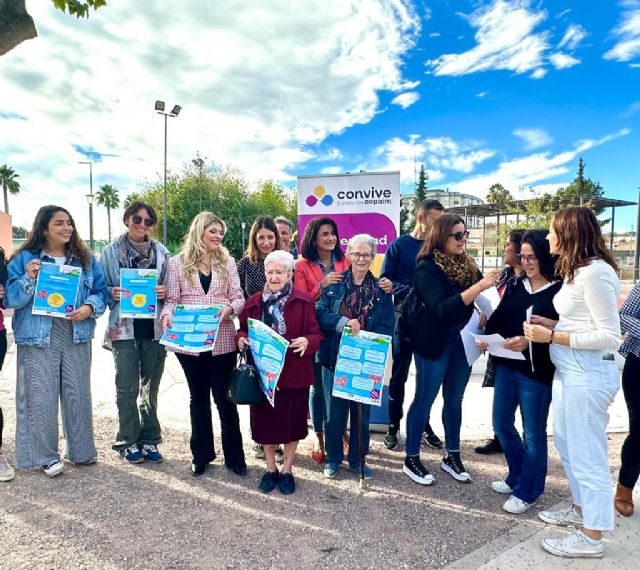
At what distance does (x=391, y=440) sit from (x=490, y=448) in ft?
2.97

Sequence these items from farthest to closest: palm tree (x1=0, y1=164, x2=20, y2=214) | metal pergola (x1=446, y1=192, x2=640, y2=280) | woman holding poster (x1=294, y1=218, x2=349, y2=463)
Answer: palm tree (x1=0, y1=164, x2=20, y2=214) → metal pergola (x1=446, y1=192, x2=640, y2=280) → woman holding poster (x1=294, y1=218, x2=349, y2=463)

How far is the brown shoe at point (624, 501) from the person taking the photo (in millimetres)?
3033

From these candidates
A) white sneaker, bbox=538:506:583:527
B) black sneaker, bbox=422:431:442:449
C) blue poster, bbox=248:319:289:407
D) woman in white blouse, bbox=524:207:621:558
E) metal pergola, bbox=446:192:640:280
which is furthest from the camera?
metal pergola, bbox=446:192:640:280

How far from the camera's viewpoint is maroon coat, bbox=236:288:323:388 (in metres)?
3.32

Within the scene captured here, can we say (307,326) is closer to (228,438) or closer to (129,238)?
(228,438)

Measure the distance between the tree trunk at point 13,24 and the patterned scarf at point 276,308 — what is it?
2.44 metres

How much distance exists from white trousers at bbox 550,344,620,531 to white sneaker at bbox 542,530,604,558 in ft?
0.31

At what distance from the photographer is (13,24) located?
2.99 meters

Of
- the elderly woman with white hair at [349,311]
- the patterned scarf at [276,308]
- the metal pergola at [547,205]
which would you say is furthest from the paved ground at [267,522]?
the metal pergola at [547,205]

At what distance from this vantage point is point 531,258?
2957 millimetres

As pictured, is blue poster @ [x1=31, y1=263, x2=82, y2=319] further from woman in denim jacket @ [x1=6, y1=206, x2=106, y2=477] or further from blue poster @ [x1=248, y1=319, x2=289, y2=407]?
blue poster @ [x1=248, y1=319, x2=289, y2=407]

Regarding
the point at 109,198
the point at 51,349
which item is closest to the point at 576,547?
the point at 51,349

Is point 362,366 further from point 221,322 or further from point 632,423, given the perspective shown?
point 632,423

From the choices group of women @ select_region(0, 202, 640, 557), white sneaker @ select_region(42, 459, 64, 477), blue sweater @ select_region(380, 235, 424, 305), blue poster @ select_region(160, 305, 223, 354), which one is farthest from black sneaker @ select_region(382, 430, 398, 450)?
white sneaker @ select_region(42, 459, 64, 477)
